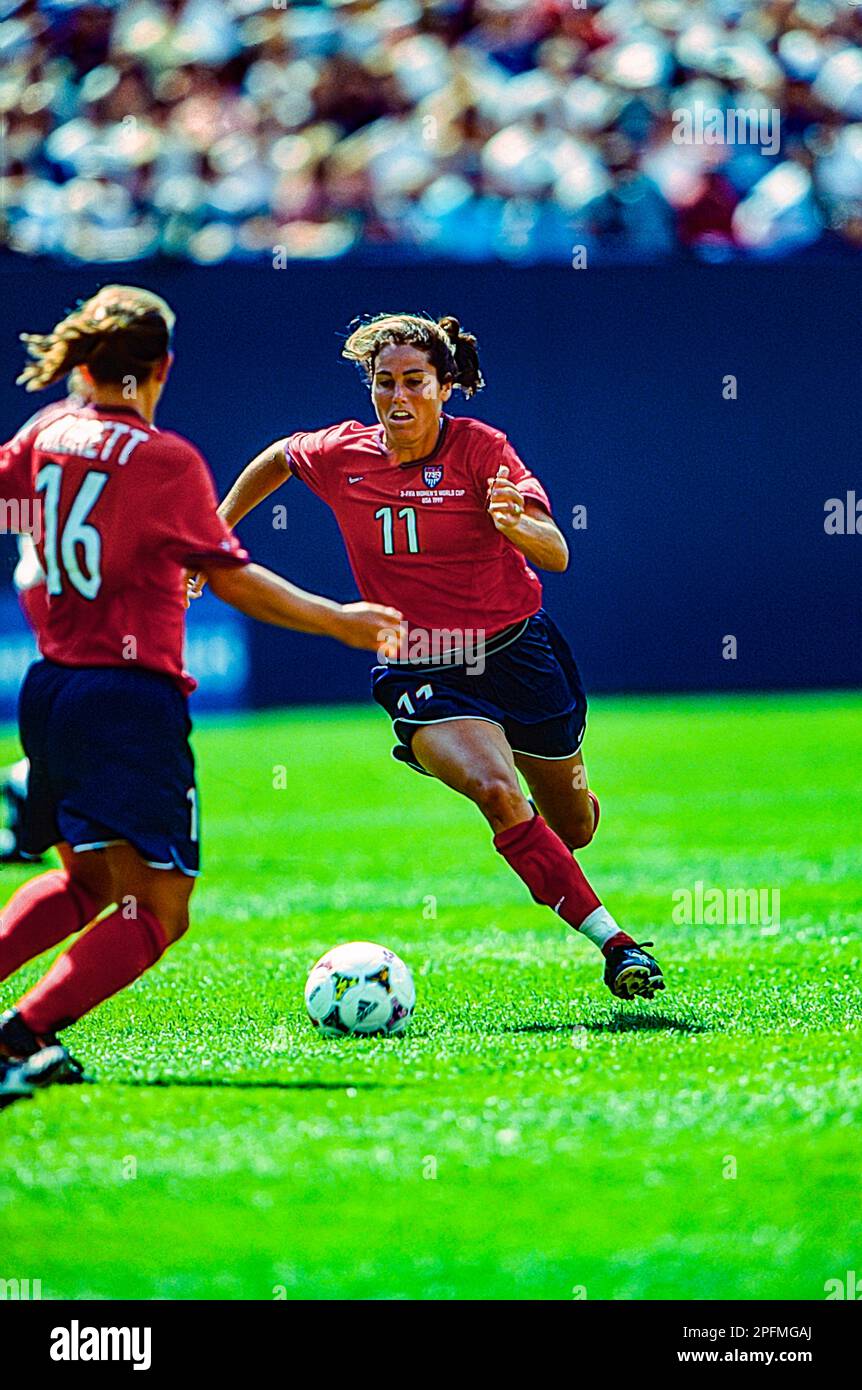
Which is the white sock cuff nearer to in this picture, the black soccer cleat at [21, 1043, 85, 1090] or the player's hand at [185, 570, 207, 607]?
the player's hand at [185, 570, 207, 607]

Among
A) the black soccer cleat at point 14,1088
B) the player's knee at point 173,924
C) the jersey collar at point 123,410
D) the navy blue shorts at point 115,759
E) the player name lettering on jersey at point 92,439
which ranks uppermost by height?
the jersey collar at point 123,410

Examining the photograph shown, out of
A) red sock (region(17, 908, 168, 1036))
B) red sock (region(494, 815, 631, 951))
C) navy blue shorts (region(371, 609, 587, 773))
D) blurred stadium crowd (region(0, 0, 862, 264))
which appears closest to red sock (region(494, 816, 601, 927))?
red sock (region(494, 815, 631, 951))

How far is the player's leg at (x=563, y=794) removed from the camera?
18.8ft

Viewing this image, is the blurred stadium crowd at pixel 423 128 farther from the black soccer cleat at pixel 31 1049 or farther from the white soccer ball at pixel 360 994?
the black soccer cleat at pixel 31 1049

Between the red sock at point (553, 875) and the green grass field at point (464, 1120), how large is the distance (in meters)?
0.24

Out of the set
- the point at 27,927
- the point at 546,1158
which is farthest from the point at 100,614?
the point at 546,1158

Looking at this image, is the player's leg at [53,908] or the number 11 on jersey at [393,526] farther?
the number 11 on jersey at [393,526]

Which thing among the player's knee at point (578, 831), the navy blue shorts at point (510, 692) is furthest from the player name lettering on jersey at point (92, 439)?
the player's knee at point (578, 831)

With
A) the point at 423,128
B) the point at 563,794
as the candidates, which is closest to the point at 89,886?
the point at 563,794

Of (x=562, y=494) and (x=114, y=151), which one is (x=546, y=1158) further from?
(x=114, y=151)

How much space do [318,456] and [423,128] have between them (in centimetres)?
1005

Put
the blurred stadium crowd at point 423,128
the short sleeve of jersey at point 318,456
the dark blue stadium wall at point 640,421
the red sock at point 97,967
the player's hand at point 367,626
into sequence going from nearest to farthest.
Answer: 1. the player's hand at point 367,626
2. the red sock at point 97,967
3. the short sleeve of jersey at point 318,456
4. the dark blue stadium wall at point 640,421
5. the blurred stadium crowd at point 423,128

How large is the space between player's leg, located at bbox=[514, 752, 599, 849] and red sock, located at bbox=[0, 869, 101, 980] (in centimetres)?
194

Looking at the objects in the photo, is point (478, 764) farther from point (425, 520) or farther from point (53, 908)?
point (53, 908)
